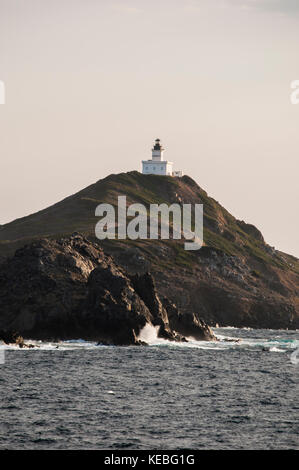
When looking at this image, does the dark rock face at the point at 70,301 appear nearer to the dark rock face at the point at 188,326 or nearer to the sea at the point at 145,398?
the dark rock face at the point at 188,326

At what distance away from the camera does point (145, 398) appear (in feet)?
277

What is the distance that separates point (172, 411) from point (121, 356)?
44586mm

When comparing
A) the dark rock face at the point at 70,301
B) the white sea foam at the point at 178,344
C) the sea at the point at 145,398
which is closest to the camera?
the sea at the point at 145,398

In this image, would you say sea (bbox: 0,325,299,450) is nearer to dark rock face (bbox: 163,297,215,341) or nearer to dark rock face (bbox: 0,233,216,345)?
dark rock face (bbox: 0,233,216,345)

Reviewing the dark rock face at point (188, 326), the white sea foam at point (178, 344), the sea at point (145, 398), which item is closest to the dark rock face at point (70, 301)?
the dark rock face at point (188, 326)

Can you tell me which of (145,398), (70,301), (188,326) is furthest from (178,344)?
(145,398)

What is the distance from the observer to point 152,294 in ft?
500

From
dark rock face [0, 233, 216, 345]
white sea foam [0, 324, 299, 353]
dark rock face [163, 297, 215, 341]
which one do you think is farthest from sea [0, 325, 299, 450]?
dark rock face [163, 297, 215, 341]

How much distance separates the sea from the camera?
64.8 metres

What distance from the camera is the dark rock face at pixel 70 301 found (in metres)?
140

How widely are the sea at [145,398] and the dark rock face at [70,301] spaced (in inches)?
205
